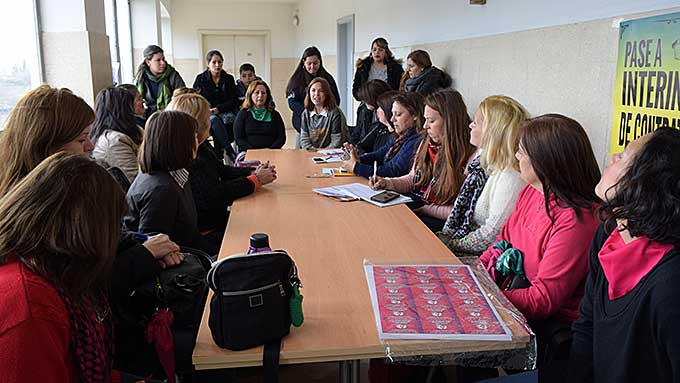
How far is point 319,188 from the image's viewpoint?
10.0 feet

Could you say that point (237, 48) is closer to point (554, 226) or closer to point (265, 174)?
point (265, 174)

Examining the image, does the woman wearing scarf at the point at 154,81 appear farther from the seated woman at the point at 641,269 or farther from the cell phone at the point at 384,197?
the seated woman at the point at 641,269

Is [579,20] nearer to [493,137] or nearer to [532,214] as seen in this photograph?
[493,137]

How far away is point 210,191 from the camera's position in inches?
109

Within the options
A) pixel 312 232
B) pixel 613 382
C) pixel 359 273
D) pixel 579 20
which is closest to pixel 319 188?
pixel 312 232

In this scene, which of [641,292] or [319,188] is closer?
[641,292]

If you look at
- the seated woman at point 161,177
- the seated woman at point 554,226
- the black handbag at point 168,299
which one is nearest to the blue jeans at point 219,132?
the seated woman at point 161,177

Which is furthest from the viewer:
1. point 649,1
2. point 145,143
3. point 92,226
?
point 649,1

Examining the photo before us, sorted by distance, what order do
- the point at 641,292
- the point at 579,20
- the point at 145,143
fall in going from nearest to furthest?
the point at 641,292
the point at 145,143
the point at 579,20

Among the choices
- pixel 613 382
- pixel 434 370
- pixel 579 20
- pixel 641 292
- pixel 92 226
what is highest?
pixel 579 20

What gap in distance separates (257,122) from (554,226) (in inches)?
146

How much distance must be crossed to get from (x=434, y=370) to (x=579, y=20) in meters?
1.93

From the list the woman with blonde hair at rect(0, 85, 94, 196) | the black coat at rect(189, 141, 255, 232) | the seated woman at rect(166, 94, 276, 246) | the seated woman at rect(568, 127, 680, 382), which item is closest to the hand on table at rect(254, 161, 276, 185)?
the seated woman at rect(166, 94, 276, 246)

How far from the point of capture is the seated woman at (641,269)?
3.93 ft
